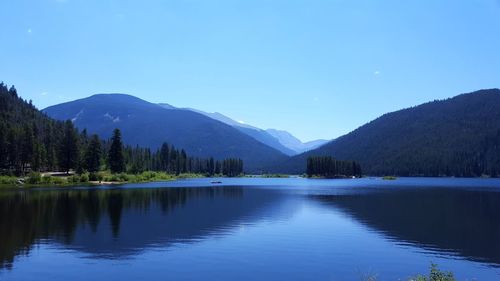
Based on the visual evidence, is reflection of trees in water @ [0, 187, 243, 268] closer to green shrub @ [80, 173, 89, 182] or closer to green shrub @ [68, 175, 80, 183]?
green shrub @ [68, 175, 80, 183]

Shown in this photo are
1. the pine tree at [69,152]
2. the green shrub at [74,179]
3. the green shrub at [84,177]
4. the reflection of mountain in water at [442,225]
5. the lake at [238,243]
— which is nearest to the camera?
the lake at [238,243]

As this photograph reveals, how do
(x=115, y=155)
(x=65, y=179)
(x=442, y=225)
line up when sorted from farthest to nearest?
1. (x=115, y=155)
2. (x=65, y=179)
3. (x=442, y=225)

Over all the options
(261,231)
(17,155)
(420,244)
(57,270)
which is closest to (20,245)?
(57,270)

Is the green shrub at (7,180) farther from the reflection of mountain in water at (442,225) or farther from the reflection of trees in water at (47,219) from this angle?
the reflection of mountain in water at (442,225)

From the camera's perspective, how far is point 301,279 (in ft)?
107

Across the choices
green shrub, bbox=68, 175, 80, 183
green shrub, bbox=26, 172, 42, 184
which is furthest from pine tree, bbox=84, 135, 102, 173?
green shrub, bbox=26, 172, 42, 184

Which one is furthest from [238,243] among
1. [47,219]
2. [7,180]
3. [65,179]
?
[65,179]

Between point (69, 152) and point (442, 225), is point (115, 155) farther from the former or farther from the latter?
point (442, 225)

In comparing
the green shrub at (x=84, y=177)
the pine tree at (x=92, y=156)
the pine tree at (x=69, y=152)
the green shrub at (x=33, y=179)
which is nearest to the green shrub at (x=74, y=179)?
the green shrub at (x=84, y=177)

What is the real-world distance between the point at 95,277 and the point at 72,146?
165m

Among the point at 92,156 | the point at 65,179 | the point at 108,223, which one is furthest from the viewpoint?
the point at 92,156

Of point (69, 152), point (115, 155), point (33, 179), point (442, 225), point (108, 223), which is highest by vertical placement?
point (69, 152)

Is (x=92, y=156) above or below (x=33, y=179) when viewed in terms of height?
above

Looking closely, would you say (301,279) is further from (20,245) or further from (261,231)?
(20,245)
